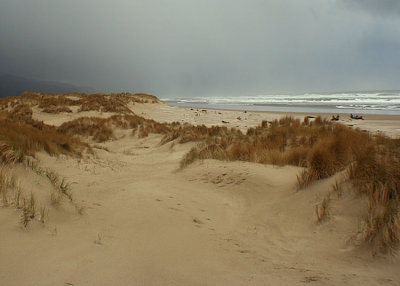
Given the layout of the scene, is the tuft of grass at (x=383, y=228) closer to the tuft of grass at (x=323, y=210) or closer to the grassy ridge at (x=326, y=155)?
the grassy ridge at (x=326, y=155)

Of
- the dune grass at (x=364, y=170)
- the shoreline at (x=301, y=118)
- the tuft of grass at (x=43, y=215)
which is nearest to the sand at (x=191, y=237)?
the tuft of grass at (x=43, y=215)

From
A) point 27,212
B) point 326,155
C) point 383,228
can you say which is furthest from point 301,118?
point 27,212

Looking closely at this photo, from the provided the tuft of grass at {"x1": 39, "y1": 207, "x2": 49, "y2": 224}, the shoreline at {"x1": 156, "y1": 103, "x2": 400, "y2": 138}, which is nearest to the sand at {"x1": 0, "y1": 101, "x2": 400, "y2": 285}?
the tuft of grass at {"x1": 39, "y1": 207, "x2": 49, "y2": 224}

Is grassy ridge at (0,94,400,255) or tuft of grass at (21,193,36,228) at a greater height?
grassy ridge at (0,94,400,255)

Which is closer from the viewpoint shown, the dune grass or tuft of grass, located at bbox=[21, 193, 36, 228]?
tuft of grass, located at bbox=[21, 193, 36, 228]

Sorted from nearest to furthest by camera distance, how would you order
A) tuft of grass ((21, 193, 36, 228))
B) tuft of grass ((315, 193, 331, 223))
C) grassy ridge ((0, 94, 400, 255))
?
1. tuft of grass ((21, 193, 36, 228))
2. grassy ridge ((0, 94, 400, 255))
3. tuft of grass ((315, 193, 331, 223))

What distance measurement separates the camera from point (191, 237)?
2.57 meters

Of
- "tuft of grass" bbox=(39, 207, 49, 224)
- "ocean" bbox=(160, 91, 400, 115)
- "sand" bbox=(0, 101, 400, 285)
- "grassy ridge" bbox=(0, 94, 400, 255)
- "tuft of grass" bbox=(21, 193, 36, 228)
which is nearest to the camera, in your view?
"sand" bbox=(0, 101, 400, 285)

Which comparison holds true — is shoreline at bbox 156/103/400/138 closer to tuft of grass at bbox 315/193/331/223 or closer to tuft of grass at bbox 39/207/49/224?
tuft of grass at bbox 315/193/331/223

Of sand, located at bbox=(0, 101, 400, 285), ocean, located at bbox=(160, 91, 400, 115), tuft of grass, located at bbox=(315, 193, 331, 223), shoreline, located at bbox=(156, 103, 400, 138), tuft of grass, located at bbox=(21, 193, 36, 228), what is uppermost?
ocean, located at bbox=(160, 91, 400, 115)

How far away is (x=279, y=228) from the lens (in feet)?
9.84

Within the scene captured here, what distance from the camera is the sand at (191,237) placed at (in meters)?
1.74

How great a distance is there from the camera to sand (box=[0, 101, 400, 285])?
1741 mm

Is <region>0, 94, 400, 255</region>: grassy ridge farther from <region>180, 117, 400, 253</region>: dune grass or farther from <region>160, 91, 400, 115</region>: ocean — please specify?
<region>160, 91, 400, 115</region>: ocean
